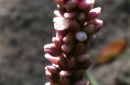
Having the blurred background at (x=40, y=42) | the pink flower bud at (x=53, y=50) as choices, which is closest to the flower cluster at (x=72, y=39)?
the pink flower bud at (x=53, y=50)

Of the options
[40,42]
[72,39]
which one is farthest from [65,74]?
[40,42]

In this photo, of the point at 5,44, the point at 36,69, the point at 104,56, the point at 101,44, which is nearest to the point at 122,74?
the point at 104,56

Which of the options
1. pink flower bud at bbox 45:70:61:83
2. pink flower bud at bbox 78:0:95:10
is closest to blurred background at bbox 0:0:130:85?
pink flower bud at bbox 45:70:61:83

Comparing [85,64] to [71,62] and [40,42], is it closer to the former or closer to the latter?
A: [71,62]

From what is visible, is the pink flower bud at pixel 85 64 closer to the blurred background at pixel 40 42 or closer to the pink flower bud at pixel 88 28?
the pink flower bud at pixel 88 28

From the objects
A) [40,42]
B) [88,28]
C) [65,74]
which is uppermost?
[40,42]

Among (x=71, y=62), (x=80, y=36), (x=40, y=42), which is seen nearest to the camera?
(x=80, y=36)

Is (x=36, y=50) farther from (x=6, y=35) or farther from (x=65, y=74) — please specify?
(x=65, y=74)
